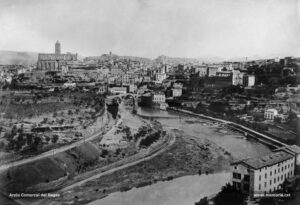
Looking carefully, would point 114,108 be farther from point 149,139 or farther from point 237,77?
point 237,77

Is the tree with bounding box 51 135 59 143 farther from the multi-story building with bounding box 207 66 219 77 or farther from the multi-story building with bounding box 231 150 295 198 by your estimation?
the multi-story building with bounding box 207 66 219 77

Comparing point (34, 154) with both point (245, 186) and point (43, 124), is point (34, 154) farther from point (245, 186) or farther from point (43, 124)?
point (245, 186)

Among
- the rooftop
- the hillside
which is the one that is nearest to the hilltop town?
the rooftop

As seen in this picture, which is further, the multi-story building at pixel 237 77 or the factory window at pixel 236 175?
the multi-story building at pixel 237 77

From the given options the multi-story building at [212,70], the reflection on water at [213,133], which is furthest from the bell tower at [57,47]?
the multi-story building at [212,70]

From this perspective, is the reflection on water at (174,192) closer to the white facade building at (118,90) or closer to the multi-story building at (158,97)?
the white facade building at (118,90)
